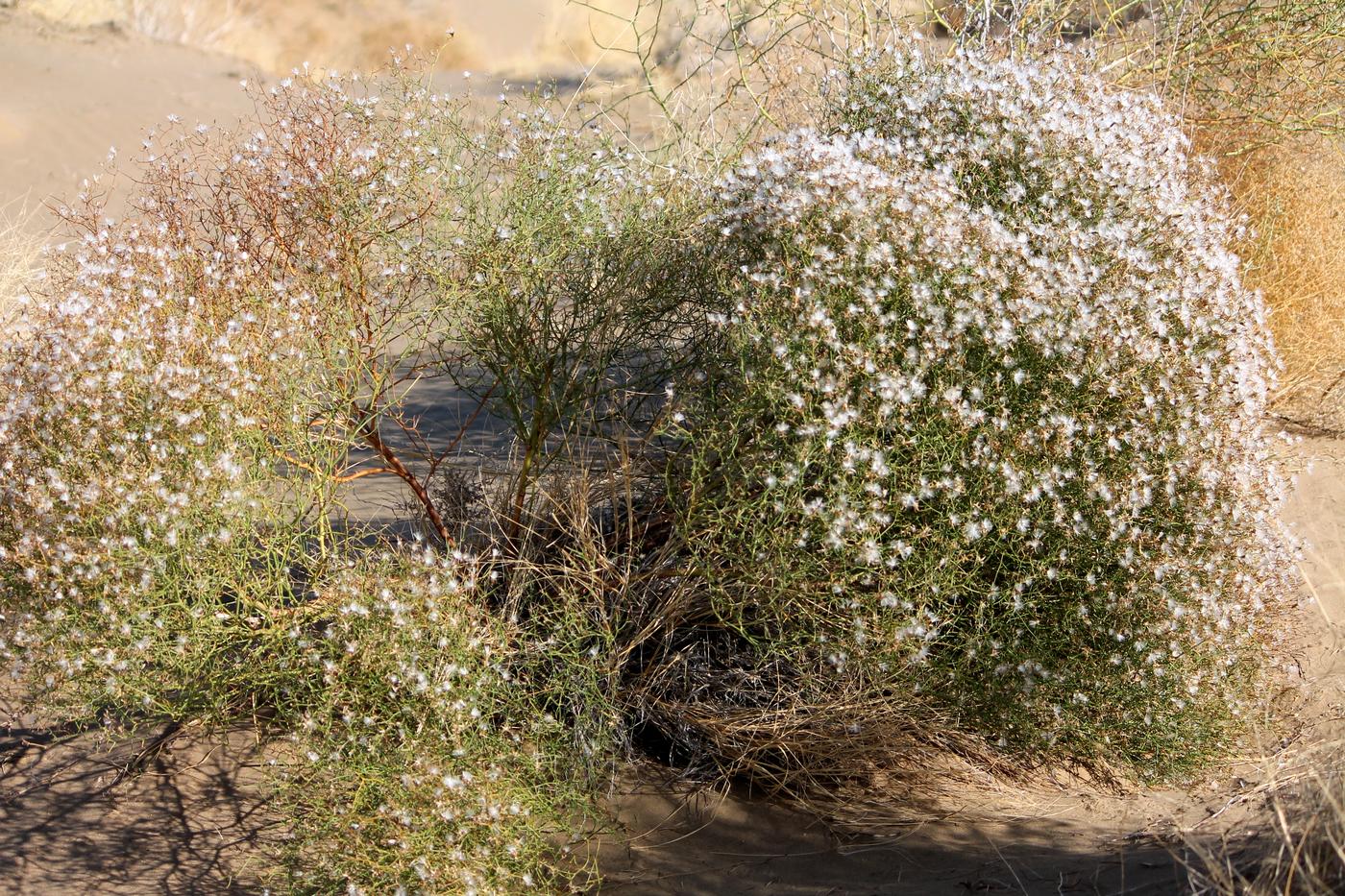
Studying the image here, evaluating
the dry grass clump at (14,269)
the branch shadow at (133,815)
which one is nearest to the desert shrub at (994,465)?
the branch shadow at (133,815)

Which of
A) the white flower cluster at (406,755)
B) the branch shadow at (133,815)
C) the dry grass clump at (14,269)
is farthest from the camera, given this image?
the dry grass clump at (14,269)

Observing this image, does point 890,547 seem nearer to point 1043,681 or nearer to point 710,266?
point 1043,681

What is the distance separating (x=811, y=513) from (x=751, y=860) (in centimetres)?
129

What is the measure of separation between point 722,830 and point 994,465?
1610 millimetres

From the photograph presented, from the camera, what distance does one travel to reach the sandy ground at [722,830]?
3627 millimetres

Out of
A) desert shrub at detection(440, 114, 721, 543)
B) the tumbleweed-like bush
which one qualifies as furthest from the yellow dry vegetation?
the tumbleweed-like bush

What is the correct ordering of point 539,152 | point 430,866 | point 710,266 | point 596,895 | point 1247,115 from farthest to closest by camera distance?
point 1247,115
point 539,152
point 710,266
point 596,895
point 430,866

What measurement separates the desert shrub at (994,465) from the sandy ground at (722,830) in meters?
0.31

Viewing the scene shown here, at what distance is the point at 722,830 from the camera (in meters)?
4.05

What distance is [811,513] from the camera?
10.8 ft

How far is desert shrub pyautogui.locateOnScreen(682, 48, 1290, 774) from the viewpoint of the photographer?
335 centimetres

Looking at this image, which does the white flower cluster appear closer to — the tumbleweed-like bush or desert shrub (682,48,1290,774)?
the tumbleweed-like bush

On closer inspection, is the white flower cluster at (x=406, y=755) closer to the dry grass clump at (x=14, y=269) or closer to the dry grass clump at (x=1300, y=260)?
the dry grass clump at (x=14, y=269)

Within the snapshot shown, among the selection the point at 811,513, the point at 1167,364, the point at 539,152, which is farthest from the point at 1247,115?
the point at 811,513
